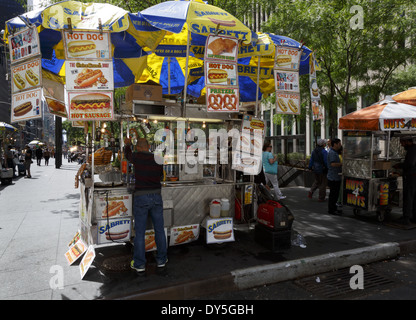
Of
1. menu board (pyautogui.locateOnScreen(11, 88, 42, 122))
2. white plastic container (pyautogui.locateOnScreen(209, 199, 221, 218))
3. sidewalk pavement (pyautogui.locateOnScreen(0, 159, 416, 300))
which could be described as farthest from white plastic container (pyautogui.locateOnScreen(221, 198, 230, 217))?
menu board (pyautogui.locateOnScreen(11, 88, 42, 122))

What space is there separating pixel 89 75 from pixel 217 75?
200 cm

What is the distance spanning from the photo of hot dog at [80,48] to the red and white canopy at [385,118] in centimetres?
577

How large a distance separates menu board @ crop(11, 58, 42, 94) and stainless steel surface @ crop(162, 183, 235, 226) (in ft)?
8.27

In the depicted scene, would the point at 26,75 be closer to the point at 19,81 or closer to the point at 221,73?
the point at 19,81

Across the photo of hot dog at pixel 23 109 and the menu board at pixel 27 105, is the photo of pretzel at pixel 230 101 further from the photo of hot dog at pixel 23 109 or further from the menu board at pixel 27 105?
the photo of hot dog at pixel 23 109

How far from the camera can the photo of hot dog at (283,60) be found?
18.1 feet

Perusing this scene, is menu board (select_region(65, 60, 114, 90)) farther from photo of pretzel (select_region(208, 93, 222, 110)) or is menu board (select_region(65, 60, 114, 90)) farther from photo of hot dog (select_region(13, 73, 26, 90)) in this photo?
photo of pretzel (select_region(208, 93, 222, 110))

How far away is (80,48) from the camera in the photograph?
404 cm

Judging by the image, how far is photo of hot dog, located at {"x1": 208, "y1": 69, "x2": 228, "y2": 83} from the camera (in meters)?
4.74

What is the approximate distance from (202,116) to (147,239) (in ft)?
8.41
